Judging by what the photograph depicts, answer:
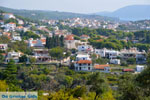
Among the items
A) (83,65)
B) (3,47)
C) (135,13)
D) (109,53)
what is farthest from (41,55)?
(135,13)

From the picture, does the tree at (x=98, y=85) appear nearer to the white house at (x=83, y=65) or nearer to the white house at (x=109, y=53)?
the white house at (x=83, y=65)

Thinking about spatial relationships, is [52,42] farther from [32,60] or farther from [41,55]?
[32,60]

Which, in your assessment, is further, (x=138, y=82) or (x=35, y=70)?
(x=35, y=70)

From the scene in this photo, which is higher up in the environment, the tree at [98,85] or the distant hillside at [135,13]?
the tree at [98,85]

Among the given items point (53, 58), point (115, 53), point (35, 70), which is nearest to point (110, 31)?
point (115, 53)

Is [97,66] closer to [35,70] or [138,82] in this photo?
[35,70]

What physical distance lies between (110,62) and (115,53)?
1819 millimetres

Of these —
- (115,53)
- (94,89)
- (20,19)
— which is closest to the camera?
(94,89)

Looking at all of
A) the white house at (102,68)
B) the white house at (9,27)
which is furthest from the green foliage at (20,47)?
the white house at (9,27)

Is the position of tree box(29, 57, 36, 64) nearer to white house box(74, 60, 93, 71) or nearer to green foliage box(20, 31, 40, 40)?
white house box(74, 60, 93, 71)

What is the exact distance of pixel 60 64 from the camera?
737 inches

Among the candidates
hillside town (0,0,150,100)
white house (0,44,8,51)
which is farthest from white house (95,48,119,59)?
white house (0,44,8,51)

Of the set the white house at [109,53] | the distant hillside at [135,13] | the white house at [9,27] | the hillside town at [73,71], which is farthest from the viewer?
the distant hillside at [135,13]

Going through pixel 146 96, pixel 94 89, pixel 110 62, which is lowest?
pixel 110 62
